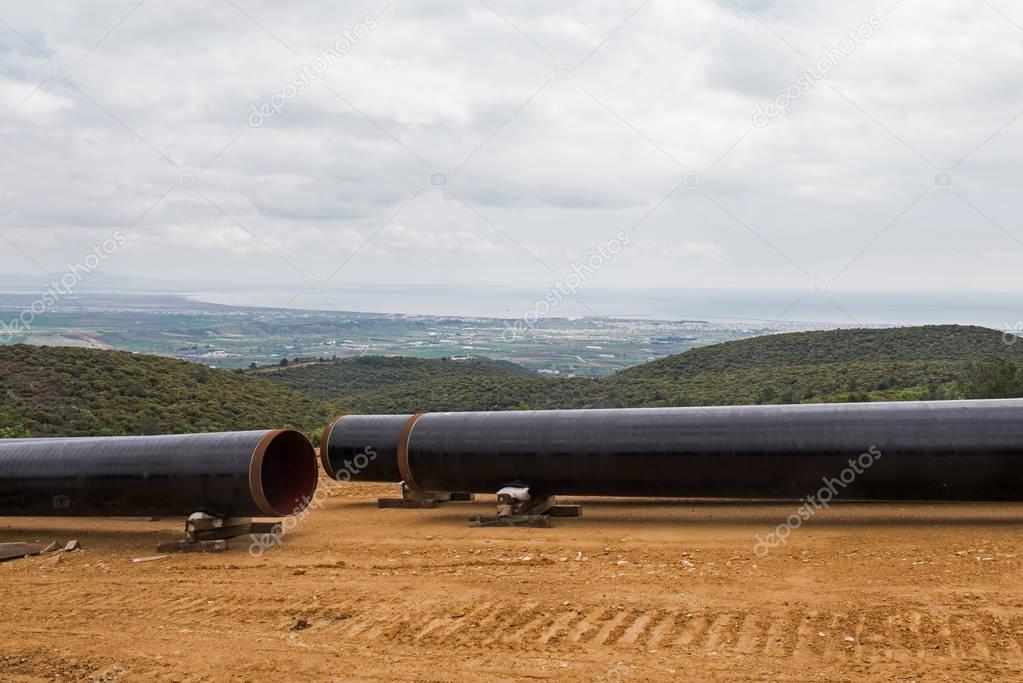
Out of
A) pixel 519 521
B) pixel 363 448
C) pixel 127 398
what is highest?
pixel 363 448

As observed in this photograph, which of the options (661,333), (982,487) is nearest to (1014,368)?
(982,487)

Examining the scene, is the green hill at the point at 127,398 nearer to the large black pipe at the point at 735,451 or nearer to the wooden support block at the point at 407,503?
the wooden support block at the point at 407,503

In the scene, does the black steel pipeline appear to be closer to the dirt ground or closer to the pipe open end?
the pipe open end

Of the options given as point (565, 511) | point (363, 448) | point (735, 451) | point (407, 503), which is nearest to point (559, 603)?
point (735, 451)

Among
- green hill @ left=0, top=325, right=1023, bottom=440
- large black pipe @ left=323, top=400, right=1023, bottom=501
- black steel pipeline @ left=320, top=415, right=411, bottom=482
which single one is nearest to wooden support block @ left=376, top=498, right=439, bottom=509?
black steel pipeline @ left=320, top=415, right=411, bottom=482

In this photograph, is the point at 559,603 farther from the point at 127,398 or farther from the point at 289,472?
the point at 127,398

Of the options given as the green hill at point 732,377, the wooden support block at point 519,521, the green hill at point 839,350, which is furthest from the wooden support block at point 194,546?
the green hill at point 839,350
